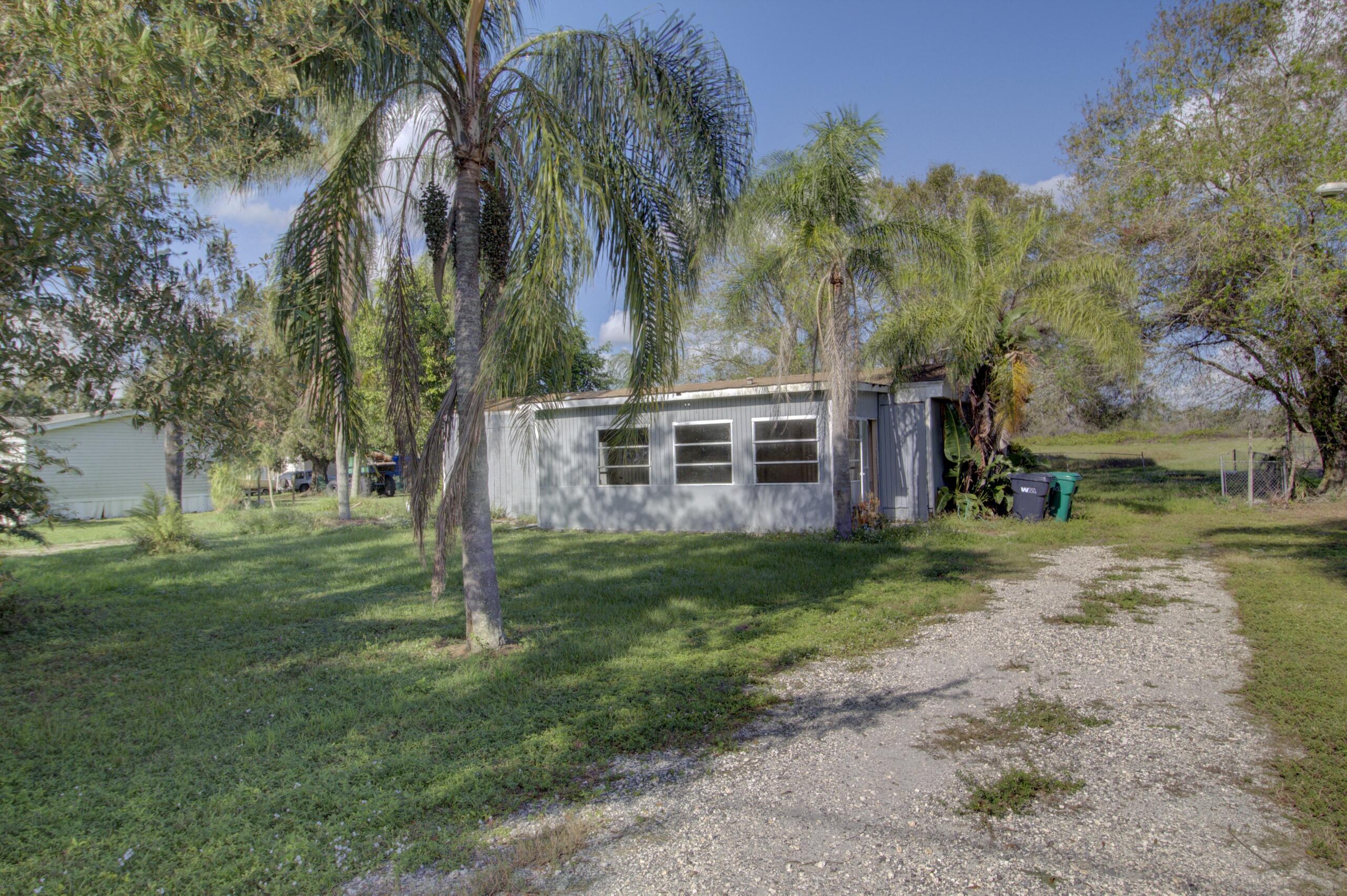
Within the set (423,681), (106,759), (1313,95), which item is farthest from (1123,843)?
(1313,95)

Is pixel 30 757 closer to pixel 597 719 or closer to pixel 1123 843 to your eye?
pixel 597 719

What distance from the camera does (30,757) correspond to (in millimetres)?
4254

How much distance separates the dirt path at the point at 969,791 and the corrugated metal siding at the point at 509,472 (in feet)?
39.9

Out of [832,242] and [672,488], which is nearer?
[832,242]

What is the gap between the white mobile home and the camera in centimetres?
2147

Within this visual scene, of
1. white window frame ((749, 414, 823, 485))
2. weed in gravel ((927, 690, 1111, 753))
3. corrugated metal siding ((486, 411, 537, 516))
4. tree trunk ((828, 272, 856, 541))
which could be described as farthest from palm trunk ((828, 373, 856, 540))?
corrugated metal siding ((486, 411, 537, 516))

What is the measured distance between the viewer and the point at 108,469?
22766 millimetres

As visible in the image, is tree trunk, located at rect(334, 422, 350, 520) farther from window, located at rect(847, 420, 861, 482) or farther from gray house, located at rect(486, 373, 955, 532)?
window, located at rect(847, 420, 861, 482)

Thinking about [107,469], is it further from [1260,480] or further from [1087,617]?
[1260,480]

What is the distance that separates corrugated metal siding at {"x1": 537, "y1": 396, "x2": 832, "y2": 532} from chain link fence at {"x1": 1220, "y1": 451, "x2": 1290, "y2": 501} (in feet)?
31.1

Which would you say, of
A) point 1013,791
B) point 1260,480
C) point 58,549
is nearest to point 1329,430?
point 1260,480

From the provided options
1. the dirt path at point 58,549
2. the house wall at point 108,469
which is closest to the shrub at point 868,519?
the dirt path at point 58,549

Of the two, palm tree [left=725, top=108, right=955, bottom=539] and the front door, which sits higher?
palm tree [left=725, top=108, right=955, bottom=539]

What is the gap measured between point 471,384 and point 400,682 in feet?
7.19
